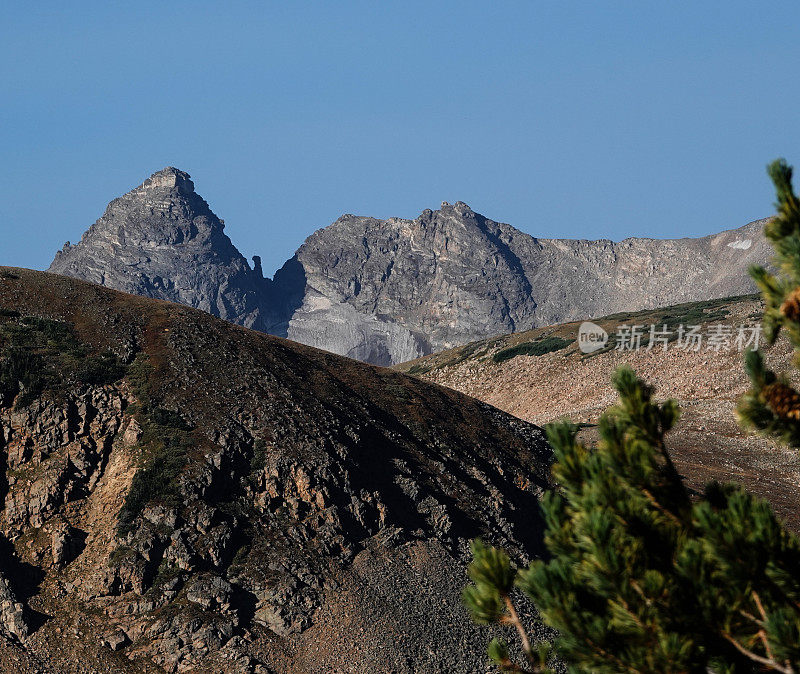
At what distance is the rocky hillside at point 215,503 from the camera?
31109 mm

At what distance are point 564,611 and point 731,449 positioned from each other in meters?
59.9

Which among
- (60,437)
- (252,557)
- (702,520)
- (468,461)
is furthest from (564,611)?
(468,461)

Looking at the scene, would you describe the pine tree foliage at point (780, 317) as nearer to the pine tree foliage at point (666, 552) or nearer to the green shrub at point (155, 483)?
the pine tree foliage at point (666, 552)

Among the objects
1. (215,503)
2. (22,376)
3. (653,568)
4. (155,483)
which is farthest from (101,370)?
(653,568)


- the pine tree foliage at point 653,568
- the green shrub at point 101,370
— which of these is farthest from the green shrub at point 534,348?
the pine tree foliage at point 653,568

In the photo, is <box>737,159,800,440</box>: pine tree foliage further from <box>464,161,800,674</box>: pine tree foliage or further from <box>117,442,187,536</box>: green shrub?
<box>117,442,187,536</box>: green shrub

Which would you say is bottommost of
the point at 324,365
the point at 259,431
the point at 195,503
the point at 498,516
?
the point at 498,516

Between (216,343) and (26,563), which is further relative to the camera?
(216,343)

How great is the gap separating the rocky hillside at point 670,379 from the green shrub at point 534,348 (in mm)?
154

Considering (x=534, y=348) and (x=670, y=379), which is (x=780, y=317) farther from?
(x=534, y=348)

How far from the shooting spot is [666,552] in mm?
10102

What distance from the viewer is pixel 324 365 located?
54.5 m

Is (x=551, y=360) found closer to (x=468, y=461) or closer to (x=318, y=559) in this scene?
(x=468, y=461)

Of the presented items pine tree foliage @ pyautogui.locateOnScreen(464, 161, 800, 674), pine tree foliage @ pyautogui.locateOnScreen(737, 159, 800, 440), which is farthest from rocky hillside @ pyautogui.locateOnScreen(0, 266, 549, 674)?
pine tree foliage @ pyautogui.locateOnScreen(737, 159, 800, 440)
